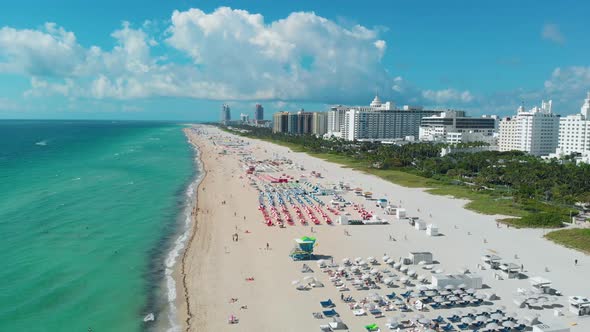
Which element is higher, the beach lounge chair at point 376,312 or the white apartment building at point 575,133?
the white apartment building at point 575,133

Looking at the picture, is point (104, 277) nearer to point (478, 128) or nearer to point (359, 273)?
point (359, 273)

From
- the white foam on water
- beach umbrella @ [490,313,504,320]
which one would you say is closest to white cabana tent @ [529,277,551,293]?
beach umbrella @ [490,313,504,320]

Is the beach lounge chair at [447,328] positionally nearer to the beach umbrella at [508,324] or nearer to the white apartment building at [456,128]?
the beach umbrella at [508,324]

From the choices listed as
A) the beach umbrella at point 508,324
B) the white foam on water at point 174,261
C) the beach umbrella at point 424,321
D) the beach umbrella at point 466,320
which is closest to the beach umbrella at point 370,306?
the beach umbrella at point 424,321

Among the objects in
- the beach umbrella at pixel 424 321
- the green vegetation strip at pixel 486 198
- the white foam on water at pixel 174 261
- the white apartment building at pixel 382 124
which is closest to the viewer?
the beach umbrella at pixel 424 321

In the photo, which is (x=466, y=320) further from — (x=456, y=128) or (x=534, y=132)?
(x=456, y=128)

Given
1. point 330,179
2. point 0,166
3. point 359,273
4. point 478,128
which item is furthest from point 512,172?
point 0,166

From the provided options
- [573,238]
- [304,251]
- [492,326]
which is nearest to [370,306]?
[492,326]

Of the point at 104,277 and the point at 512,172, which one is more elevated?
the point at 512,172
